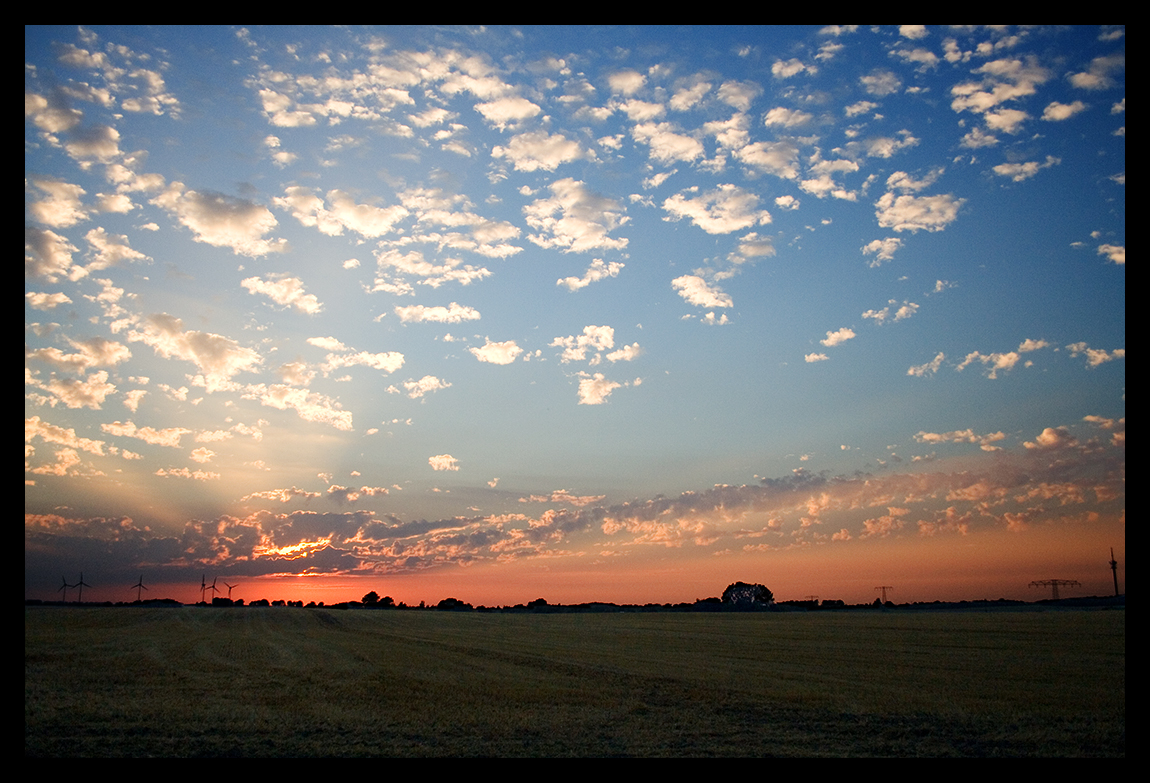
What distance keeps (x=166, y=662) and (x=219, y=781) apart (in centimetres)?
3254

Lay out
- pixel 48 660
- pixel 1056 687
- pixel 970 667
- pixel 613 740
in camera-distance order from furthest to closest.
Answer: pixel 48 660 < pixel 970 667 < pixel 1056 687 < pixel 613 740

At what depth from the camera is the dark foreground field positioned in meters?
16.8

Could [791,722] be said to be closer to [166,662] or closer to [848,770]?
[848,770]

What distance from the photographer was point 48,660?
35969 mm

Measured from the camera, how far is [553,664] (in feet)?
116

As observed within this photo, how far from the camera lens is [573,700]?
23.7m

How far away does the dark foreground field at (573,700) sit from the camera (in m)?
16.8
